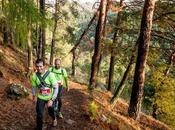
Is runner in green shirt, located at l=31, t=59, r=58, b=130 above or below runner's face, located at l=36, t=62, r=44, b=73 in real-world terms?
below

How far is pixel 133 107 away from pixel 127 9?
878cm

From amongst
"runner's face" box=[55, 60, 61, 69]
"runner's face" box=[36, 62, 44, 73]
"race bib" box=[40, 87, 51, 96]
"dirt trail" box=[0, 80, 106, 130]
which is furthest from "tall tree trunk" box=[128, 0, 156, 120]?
"runner's face" box=[36, 62, 44, 73]

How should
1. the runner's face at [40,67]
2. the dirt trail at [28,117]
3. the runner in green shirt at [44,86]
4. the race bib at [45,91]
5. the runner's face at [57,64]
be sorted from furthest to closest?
the dirt trail at [28,117]
the runner's face at [57,64]
the race bib at [45,91]
the runner in green shirt at [44,86]
the runner's face at [40,67]

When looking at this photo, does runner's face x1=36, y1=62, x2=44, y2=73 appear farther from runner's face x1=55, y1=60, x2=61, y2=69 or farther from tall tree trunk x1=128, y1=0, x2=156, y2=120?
tall tree trunk x1=128, y1=0, x2=156, y2=120

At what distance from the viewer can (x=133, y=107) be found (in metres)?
14.6

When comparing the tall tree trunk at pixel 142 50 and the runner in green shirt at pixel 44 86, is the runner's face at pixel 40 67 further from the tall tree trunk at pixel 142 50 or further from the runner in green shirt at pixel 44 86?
the tall tree trunk at pixel 142 50

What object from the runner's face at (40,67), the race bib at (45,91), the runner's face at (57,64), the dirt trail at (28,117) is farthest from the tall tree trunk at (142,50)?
the runner's face at (40,67)

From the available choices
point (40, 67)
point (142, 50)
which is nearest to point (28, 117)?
point (40, 67)

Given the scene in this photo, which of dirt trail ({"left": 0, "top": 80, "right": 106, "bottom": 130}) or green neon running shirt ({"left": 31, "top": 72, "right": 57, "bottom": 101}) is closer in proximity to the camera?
green neon running shirt ({"left": 31, "top": 72, "right": 57, "bottom": 101})

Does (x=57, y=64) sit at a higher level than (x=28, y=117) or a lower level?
higher

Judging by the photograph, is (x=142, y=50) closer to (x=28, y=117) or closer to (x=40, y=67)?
(x=28, y=117)

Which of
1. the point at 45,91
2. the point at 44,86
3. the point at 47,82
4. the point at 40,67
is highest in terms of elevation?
the point at 40,67

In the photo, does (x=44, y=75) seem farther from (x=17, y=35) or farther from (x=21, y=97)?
(x=21, y=97)

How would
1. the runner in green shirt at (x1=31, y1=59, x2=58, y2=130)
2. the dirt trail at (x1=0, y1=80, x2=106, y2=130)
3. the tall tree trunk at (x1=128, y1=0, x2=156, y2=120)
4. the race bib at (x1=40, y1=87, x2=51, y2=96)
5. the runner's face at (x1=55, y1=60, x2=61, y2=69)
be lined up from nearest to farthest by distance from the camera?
the runner in green shirt at (x1=31, y1=59, x2=58, y2=130) → the race bib at (x1=40, y1=87, x2=51, y2=96) → the runner's face at (x1=55, y1=60, x2=61, y2=69) → the dirt trail at (x1=0, y1=80, x2=106, y2=130) → the tall tree trunk at (x1=128, y1=0, x2=156, y2=120)
